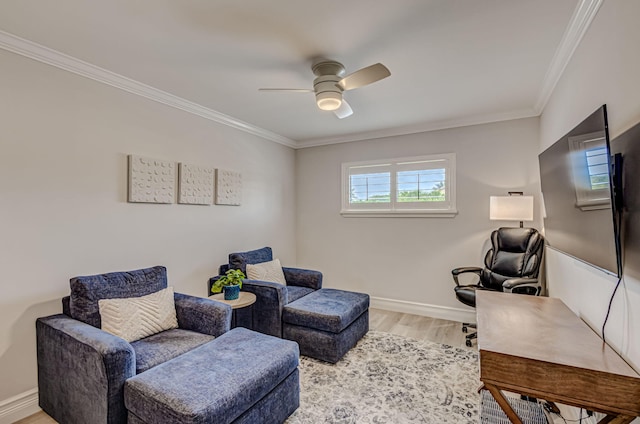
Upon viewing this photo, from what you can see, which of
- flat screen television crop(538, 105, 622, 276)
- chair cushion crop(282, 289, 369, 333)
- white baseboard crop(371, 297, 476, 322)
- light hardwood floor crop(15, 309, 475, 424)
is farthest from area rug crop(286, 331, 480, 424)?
flat screen television crop(538, 105, 622, 276)

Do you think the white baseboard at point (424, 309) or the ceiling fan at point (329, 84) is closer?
the ceiling fan at point (329, 84)

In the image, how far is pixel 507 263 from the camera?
3244 millimetres

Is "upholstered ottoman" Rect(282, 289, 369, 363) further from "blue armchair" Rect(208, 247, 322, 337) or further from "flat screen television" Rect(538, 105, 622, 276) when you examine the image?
"flat screen television" Rect(538, 105, 622, 276)

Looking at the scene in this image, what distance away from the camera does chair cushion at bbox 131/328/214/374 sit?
74.0 inches

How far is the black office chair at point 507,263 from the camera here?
3.04 metres

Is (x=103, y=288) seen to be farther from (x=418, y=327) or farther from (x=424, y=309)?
(x=424, y=309)

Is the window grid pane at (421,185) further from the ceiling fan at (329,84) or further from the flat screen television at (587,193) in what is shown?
the ceiling fan at (329,84)

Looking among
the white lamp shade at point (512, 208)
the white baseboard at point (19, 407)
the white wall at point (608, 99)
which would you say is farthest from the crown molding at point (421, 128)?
the white baseboard at point (19, 407)

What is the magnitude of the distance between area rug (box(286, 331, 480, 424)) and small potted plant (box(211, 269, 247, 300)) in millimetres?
905

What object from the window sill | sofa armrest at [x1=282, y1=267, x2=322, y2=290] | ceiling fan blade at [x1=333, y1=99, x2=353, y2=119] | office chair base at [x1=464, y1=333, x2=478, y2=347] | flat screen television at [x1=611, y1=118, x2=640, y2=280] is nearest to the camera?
flat screen television at [x1=611, y1=118, x2=640, y2=280]

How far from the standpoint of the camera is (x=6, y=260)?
2029mm

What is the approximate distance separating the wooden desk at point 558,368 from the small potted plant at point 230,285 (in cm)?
206

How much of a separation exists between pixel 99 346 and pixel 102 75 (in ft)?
6.94

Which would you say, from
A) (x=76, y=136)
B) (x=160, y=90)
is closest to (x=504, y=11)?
(x=160, y=90)
